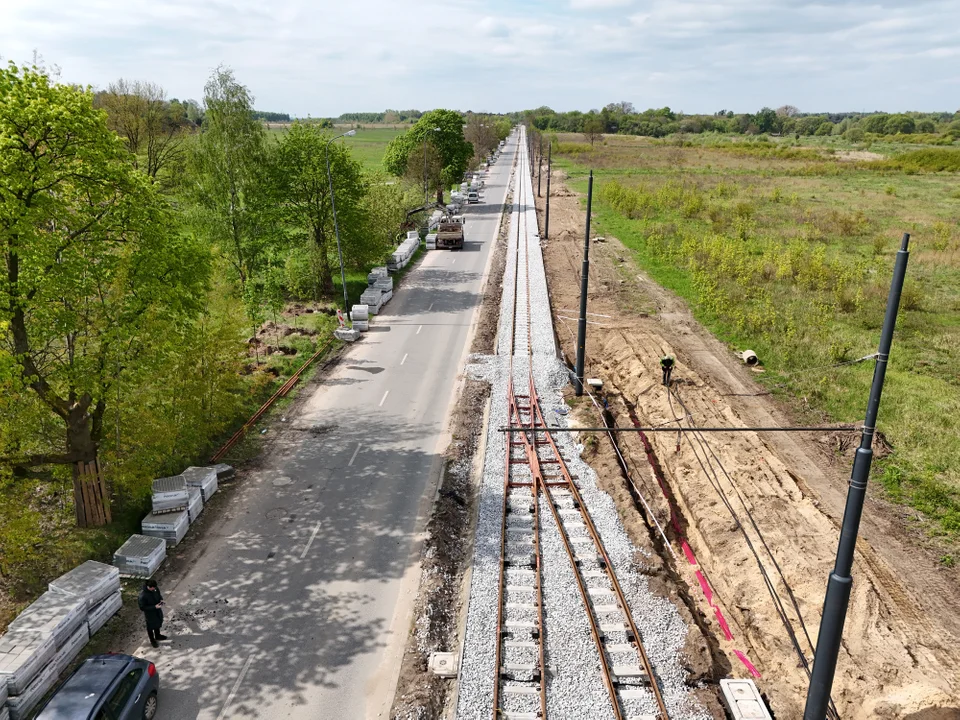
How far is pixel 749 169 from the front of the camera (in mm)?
100188

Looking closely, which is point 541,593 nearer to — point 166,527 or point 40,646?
point 166,527

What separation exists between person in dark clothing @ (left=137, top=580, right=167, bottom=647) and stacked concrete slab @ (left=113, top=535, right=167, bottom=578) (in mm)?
1934

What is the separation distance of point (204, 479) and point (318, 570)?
4.68 m

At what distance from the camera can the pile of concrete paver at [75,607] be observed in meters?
10.6

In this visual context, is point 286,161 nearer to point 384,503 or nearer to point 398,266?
point 398,266

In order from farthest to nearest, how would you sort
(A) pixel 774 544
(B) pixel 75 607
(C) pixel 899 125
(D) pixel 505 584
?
(C) pixel 899 125
(A) pixel 774 544
(D) pixel 505 584
(B) pixel 75 607

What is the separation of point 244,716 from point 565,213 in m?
58.2

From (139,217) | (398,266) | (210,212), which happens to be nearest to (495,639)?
(139,217)

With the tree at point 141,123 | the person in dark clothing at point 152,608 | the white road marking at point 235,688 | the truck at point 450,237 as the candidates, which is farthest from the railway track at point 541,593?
the tree at point 141,123

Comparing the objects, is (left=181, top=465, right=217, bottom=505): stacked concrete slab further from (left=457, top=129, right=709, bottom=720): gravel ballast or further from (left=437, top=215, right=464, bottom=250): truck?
(left=437, top=215, right=464, bottom=250): truck

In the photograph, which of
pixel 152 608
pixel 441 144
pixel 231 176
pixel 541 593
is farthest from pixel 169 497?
pixel 441 144

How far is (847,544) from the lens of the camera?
27.1 ft

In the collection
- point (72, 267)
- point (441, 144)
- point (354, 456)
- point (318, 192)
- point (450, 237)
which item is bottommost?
point (354, 456)

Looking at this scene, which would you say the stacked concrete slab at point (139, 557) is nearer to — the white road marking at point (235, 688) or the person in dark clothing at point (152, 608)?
the person in dark clothing at point (152, 608)
